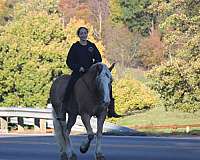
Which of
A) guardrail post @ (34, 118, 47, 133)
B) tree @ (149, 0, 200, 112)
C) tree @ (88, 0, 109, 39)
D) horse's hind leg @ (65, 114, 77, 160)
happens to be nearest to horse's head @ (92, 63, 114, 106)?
horse's hind leg @ (65, 114, 77, 160)

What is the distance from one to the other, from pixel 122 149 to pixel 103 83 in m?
3.62

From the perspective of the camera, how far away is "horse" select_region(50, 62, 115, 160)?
1029 centimetres

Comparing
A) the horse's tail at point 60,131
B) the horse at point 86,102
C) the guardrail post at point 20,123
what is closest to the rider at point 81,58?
the horse at point 86,102

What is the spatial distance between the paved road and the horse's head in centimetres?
188

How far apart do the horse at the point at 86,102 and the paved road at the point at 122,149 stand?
761 mm

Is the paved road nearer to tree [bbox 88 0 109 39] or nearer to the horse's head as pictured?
Answer: the horse's head

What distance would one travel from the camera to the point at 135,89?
157ft

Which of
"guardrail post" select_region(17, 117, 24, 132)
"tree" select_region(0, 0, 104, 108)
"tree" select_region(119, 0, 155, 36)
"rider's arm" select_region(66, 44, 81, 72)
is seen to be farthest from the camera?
"tree" select_region(119, 0, 155, 36)

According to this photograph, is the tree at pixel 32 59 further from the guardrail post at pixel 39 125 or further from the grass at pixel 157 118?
the guardrail post at pixel 39 125

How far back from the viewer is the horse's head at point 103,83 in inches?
400

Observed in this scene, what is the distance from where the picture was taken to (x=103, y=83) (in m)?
10.2

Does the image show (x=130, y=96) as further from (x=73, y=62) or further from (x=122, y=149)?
(x=73, y=62)

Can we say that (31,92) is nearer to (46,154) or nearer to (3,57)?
(3,57)

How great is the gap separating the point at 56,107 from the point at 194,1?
73.0 ft
